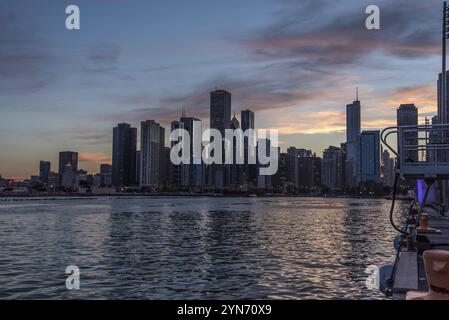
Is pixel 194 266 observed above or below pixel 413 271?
below

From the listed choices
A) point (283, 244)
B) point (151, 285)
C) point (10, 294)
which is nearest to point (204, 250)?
point (283, 244)

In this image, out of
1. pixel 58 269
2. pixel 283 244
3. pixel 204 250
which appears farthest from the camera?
pixel 283 244

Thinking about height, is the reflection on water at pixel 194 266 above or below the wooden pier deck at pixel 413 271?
below

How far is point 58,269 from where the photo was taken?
34375mm

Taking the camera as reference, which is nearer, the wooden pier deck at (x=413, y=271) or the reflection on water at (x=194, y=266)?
the wooden pier deck at (x=413, y=271)

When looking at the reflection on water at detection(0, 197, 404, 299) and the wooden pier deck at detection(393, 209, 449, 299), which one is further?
the reflection on water at detection(0, 197, 404, 299)

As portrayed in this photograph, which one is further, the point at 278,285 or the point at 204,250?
the point at 204,250

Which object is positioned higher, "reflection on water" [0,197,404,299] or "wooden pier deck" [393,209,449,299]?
"wooden pier deck" [393,209,449,299]

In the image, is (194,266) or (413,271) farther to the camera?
(194,266)

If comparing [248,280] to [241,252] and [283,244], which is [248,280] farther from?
[283,244]
